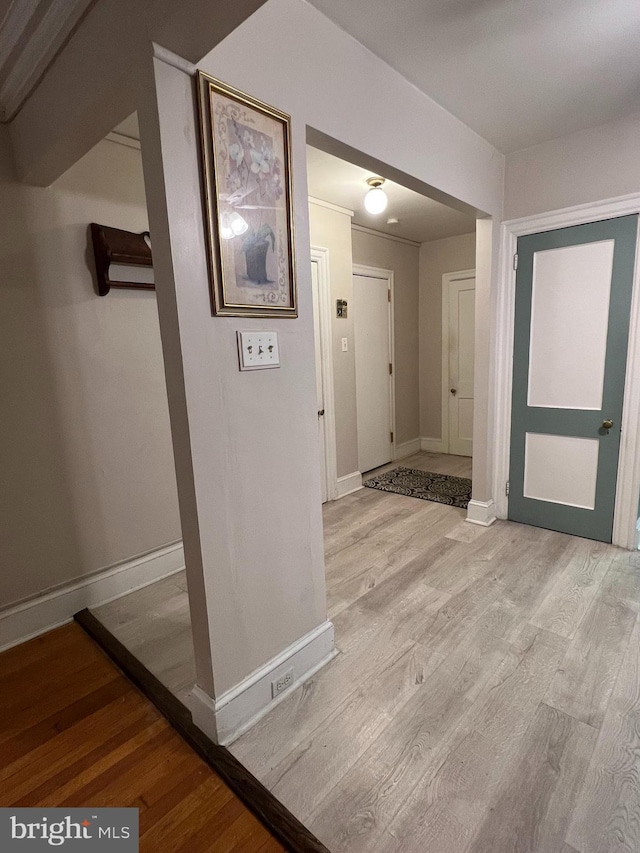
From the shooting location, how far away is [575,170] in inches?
102

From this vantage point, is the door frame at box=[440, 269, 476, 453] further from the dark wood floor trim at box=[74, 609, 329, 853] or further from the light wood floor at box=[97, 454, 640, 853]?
the dark wood floor trim at box=[74, 609, 329, 853]

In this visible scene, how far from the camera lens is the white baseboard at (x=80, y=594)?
2.05m

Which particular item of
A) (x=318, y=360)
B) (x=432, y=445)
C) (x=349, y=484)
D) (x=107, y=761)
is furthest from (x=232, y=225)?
(x=432, y=445)

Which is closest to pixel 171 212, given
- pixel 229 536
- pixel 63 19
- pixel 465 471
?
pixel 63 19

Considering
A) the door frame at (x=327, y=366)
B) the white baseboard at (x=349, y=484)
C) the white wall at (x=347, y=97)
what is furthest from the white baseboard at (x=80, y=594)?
the white wall at (x=347, y=97)

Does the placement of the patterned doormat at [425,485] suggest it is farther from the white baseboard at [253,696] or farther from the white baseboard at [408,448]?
the white baseboard at [253,696]

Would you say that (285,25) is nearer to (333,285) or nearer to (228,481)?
(228,481)

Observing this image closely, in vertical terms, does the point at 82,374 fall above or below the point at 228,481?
above

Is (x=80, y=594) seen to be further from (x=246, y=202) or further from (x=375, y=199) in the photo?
(x=375, y=199)

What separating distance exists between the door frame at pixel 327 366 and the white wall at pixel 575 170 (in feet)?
4.59

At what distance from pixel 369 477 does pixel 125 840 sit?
3463 mm

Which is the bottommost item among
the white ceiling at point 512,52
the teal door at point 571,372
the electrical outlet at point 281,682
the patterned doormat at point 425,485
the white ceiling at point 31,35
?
the patterned doormat at point 425,485

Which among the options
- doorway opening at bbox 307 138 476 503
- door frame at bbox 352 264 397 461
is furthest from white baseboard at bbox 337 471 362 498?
door frame at bbox 352 264 397 461

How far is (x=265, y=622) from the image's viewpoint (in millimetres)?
1592
